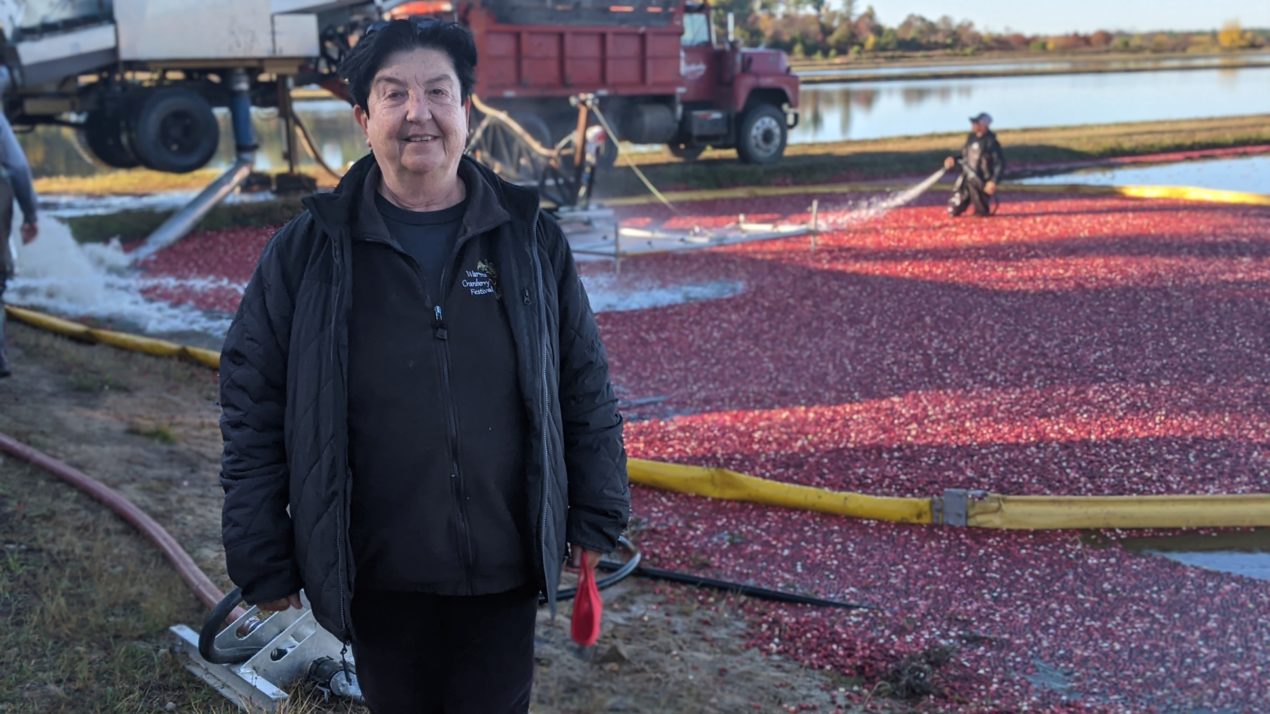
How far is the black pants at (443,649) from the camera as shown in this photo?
2.77 m

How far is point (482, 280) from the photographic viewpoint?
2686mm

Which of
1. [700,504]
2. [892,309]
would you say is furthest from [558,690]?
[892,309]

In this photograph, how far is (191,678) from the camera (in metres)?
4.18

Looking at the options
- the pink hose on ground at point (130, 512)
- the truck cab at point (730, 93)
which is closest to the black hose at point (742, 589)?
the pink hose on ground at point (130, 512)

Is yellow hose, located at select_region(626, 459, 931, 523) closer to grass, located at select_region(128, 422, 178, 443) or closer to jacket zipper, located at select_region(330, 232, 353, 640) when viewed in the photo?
grass, located at select_region(128, 422, 178, 443)

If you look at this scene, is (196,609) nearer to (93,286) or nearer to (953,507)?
(953,507)

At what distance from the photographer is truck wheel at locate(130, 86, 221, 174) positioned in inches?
660

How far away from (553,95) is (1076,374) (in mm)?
14006

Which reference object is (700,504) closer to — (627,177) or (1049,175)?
(627,177)

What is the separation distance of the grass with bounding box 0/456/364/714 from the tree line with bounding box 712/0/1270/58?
21573mm

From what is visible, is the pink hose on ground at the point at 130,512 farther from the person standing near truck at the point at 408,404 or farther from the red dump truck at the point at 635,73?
the red dump truck at the point at 635,73

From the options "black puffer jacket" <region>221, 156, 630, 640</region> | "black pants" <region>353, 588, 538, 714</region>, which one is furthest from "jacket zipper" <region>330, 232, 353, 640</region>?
"black pants" <region>353, 588, 538, 714</region>

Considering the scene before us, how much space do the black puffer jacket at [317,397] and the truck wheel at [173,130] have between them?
15.2m

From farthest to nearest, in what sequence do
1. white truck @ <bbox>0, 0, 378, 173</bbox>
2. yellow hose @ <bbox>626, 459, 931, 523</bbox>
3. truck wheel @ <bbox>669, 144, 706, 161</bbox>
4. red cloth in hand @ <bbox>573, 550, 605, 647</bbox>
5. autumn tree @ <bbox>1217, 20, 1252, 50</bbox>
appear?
autumn tree @ <bbox>1217, 20, 1252, 50</bbox>, truck wheel @ <bbox>669, 144, 706, 161</bbox>, white truck @ <bbox>0, 0, 378, 173</bbox>, yellow hose @ <bbox>626, 459, 931, 523</bbox>, red cloth in hand @ <bbox>573, 550, 605, 647</bbox>
